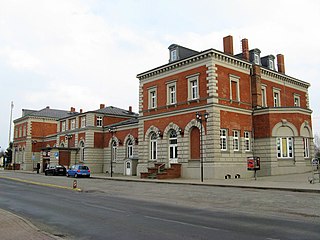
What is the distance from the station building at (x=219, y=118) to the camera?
3061cm

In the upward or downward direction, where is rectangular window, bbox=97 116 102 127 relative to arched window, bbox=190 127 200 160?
upward

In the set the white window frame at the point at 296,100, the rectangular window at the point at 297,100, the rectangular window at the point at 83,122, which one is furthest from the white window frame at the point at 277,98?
the rectangular window at the point at 83,122

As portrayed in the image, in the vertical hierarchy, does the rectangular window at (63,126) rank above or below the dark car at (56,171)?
above

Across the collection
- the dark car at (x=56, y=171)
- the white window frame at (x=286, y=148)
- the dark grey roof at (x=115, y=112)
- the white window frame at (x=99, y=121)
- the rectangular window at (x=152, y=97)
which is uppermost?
the dark grey roof at (x=115, y=112)

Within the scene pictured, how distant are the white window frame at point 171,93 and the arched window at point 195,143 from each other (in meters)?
4.27

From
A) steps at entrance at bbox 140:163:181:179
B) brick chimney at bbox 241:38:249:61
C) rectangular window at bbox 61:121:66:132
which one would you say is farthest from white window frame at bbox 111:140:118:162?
brick chimney at bbox 241:38:249:61


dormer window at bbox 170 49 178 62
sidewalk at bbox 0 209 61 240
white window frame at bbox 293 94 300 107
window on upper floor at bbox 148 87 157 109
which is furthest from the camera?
white window frame at bbox 293 94 300 107

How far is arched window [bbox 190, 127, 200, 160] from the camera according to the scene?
31198mm

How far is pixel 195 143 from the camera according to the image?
104ft

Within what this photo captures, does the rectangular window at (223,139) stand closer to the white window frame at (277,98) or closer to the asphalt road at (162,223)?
the white window frame at (277,98)

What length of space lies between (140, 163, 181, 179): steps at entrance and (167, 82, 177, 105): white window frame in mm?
6690

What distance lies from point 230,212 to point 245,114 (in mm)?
22614

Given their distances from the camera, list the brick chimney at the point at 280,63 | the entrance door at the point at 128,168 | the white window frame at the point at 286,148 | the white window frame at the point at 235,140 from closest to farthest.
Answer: the white window frame at the point at 235,140, the white window frame at the point at 286,148, the entrance door at the point at 128,168, the brick chimney at the point at 280,63

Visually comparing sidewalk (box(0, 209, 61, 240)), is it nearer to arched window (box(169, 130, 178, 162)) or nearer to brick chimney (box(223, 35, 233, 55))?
arched window (box(169, 130, 178, 162))
